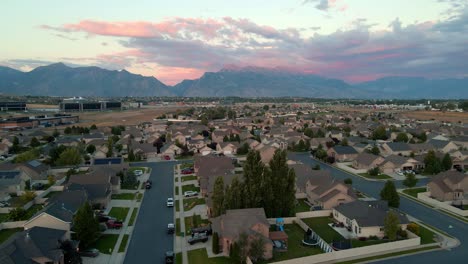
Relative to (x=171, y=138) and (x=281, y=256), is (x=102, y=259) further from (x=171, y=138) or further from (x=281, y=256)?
(x=171, y=138)

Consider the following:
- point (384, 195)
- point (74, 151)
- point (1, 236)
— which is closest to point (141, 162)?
point (74, 151)

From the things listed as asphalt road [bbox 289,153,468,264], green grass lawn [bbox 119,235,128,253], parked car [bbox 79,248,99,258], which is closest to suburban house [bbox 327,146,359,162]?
asphalt road [bbox 289,153,468,264]

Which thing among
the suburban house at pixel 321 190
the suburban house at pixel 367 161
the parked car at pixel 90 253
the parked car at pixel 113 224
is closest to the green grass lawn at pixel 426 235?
the suburban house at pixel 321 190

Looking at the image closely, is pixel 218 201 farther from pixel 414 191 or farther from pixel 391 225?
pixel 414 191

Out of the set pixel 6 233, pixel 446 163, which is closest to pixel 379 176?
pixel 446 163

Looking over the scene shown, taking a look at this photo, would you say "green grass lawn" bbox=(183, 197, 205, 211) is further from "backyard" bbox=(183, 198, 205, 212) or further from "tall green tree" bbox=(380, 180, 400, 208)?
"tall green tree" bbox=(380, 180, 400, 208)
